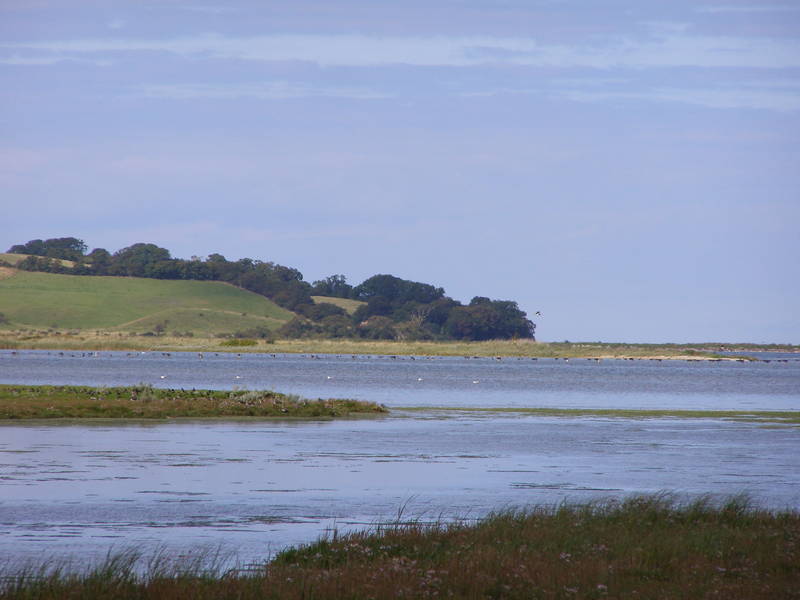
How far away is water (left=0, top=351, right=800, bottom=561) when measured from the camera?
19438 mm

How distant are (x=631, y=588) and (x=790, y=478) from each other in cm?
1527

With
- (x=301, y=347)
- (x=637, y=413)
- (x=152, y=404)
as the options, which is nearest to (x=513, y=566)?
(x=152, y=404)

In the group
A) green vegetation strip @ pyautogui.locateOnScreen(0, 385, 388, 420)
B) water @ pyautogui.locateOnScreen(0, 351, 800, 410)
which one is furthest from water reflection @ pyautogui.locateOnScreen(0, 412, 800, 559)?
water @ pyautogui.locateOnScreen(0, 351, 800, 410)

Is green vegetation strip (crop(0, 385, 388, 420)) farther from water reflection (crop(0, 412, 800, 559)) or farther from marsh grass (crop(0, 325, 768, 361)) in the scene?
marsh grass (crop(0, 325, 768, 361))

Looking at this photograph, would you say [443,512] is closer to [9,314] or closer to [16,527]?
[16,527]

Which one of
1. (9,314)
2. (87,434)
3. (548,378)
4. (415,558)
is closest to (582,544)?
(415,558)

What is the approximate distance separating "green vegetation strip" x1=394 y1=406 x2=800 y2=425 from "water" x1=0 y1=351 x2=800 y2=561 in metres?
2.28

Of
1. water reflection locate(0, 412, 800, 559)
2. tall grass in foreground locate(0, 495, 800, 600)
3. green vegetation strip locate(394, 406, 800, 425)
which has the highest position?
tall grass in foreground locate(0, 495, 800, 600)

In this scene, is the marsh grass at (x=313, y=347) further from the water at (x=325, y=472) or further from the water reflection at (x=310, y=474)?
the water reflection at (x=310, y=474)

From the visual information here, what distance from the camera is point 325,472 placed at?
27.4 m

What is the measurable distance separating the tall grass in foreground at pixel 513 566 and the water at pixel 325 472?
2177mm

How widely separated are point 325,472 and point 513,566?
13.5 metres

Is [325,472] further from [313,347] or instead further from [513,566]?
[313,347]

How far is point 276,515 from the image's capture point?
2080cm
